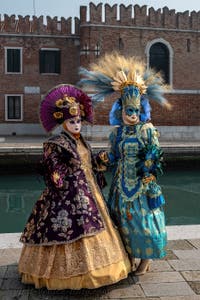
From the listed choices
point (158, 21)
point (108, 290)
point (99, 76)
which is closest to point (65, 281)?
point (108, 290)

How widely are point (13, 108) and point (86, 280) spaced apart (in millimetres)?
18077

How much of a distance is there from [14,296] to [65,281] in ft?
1.29

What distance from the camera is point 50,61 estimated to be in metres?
20.6

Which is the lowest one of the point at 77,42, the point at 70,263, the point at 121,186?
the point at 70,263

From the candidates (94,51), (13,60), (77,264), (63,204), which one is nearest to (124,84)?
(63,204)

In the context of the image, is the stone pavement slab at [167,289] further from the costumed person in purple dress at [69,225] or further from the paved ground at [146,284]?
the costumed person in purple dress at [69,225]

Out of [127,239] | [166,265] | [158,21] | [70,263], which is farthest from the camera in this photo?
[158,21]

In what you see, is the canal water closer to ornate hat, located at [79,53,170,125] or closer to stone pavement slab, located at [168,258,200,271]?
stone pavement slab, located at [168,258,200,271]

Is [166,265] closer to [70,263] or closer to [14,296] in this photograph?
[70,263]

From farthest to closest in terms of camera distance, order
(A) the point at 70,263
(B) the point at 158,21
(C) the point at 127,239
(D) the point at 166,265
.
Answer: (B) the point at 158,21
(D) the point at 166,265
(C) the point at 127,239
(A) the point at 70,263

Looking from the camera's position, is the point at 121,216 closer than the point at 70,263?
No

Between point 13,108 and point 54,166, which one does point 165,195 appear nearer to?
A: point 54,166

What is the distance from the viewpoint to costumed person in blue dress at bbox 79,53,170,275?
3312 millimetres

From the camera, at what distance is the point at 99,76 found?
3.69 metres
